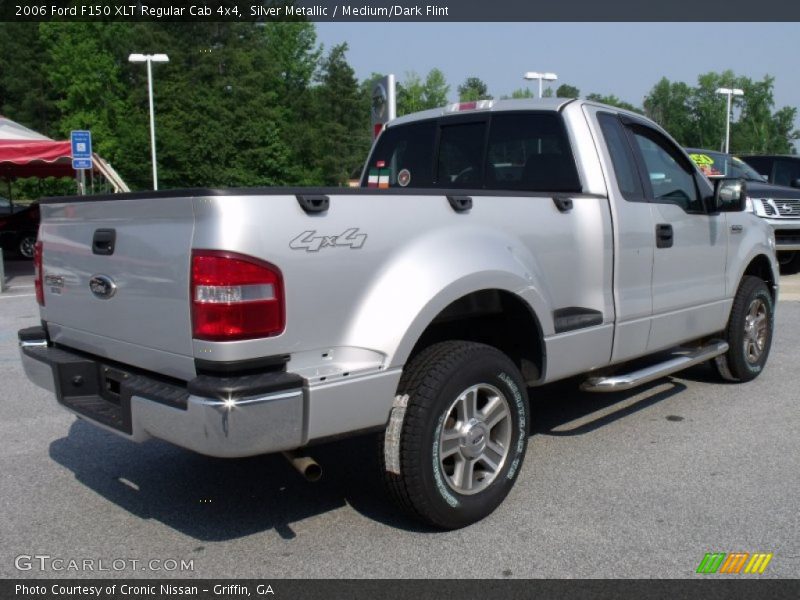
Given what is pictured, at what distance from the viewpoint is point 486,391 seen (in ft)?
11.9

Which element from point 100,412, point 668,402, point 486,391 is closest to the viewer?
point 100,412

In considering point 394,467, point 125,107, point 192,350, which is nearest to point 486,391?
point 394,467

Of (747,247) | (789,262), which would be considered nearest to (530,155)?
(747,247)

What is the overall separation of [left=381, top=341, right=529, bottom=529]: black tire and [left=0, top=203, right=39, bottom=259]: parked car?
18482 millimetres

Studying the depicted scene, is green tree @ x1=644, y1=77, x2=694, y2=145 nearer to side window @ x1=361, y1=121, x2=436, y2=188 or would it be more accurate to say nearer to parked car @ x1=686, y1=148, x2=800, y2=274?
parked car @ x1=686, y1=148, x2=800, y2=274

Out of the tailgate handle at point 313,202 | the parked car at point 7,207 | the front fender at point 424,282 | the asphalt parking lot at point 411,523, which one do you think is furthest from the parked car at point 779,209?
the parked car at point 7,207

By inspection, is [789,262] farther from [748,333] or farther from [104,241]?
[104,241]

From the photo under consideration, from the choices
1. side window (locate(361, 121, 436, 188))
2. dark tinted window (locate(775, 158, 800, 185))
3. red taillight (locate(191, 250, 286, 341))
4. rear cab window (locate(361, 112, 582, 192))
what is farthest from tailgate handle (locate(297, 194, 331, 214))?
dark tinted window (locate(775, 158, 800, 185))

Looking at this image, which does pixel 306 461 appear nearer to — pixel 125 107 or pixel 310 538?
pixel 310 538

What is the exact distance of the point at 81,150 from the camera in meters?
14.2

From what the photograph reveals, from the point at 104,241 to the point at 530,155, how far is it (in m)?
2.52

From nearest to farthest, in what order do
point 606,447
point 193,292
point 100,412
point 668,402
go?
point 193,292 < point 100,412 < point 606,447 < point 668,402

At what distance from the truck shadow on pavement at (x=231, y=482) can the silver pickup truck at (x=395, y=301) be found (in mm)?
474
